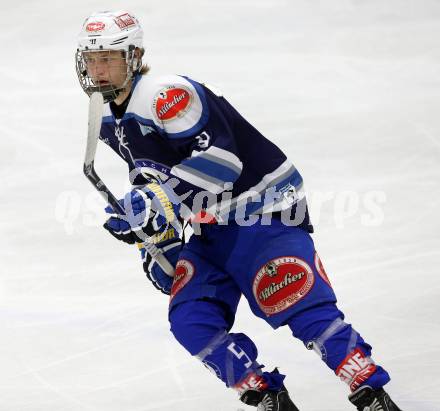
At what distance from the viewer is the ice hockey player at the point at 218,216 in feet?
12.1

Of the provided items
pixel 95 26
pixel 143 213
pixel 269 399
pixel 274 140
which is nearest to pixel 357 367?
pixel 269 399

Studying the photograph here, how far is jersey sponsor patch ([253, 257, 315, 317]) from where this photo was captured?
3.75 m

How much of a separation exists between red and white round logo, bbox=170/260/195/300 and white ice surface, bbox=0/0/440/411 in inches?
24.8

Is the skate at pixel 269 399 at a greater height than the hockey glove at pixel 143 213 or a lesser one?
lesser

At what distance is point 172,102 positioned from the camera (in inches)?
143

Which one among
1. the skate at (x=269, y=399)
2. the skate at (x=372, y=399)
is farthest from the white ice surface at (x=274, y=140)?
the skate at (x=372, y=399)

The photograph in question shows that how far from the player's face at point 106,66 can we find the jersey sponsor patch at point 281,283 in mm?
811

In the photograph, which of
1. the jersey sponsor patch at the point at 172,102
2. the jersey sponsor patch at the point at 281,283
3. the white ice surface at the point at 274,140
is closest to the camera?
the jersey sponsor patch at the point at 172,102

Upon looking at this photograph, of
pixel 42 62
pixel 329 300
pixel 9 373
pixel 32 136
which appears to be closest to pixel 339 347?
pixel 329 300

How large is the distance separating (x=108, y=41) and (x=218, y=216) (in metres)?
0.70

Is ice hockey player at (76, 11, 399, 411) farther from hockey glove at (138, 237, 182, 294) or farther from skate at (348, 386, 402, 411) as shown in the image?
hockey glove at (138, 237, 182, 294)

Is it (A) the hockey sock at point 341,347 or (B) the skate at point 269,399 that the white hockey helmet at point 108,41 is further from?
(B) the skate at point 269,399

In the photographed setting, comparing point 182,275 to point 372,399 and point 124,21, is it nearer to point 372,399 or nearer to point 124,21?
point 372,399

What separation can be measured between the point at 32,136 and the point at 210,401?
12.3 ft
